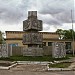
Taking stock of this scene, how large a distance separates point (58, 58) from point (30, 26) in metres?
5.48

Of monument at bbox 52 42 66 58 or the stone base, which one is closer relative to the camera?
monument at bbox 52 42 66 58

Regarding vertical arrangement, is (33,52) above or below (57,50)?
below

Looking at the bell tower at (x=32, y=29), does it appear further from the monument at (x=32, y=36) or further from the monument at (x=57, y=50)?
the monument at (x=57, y=50)

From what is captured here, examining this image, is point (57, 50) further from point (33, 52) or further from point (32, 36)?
point (32, 36)

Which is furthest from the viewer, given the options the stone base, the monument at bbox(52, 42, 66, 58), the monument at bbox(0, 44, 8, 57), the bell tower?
the bell tower

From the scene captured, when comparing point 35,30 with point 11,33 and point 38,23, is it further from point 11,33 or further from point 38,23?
point 11,33

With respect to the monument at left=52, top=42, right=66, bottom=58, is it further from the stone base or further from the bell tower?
the bell tower

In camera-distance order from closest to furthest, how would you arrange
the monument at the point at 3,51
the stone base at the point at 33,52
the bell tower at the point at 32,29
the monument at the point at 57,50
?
the monument at the point at 57,50
the stone base at the point at 33,52
the monument at the point at 3,51
the bell tower at the point at 32,29

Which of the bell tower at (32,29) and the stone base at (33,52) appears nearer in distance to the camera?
the stone base at (33,52)

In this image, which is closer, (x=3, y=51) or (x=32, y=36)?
(x=3, y=51)

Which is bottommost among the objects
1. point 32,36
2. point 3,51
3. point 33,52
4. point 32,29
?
point 33,52

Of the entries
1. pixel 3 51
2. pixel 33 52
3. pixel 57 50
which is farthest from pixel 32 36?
pixel 3 51

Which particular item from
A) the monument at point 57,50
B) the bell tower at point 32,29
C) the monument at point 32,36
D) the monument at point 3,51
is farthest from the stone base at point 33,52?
the monument at point 3,51

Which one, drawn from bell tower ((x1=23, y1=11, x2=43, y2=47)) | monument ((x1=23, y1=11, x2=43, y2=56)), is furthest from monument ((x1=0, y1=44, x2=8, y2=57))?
bell tower ((x1=23, y1=11, x2=43, y2=47))
